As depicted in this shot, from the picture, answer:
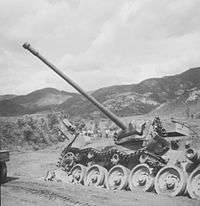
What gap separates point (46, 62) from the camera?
16.2 m

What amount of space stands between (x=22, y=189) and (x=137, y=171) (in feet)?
13.5

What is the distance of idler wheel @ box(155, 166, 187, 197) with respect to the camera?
11.1 metres

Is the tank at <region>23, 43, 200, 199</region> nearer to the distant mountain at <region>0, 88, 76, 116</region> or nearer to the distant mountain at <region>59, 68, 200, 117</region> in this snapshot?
the distant mountain at <region>59, 68, 200, 117</region>

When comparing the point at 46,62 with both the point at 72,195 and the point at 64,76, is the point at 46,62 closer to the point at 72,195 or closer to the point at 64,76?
Result: the point at 64,76

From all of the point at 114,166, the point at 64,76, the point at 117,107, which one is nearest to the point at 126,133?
the point at 114,166

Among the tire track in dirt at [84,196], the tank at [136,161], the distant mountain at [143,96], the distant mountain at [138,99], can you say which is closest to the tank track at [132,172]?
the tank at [136,161]

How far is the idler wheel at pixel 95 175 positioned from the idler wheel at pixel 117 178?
1.03ft

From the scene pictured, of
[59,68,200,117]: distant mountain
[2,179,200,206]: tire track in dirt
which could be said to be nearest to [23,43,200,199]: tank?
[2,179,200,206]: tire track in dirt

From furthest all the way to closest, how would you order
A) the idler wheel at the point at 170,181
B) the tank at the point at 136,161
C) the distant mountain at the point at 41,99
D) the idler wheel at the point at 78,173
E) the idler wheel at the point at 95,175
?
the distant mountain at the point at 41,99, the idler wheel at the point at 78,173, the idler wheel at the point at 95,175, the tank at the point at 136,161, the idler wheel at the point at 170,181

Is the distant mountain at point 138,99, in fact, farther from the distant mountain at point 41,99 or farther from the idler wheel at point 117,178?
the idler wheel at point 117,178

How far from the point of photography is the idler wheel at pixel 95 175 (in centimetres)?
1355

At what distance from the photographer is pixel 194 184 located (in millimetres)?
10891

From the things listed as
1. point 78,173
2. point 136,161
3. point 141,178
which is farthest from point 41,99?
point 141,178

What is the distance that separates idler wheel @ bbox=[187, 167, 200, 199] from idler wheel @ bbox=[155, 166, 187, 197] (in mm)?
249
